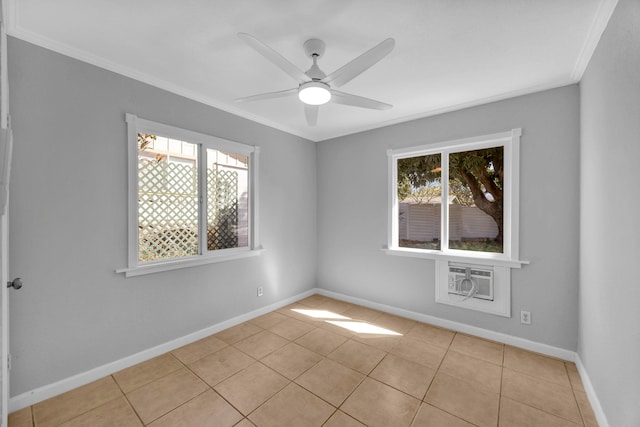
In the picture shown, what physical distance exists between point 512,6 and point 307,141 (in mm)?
2822

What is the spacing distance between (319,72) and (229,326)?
270 centimetres

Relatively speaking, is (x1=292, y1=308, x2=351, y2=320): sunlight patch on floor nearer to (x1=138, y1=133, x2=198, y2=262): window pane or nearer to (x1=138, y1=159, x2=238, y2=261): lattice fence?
(x1=138, y1=159, x2=238, y2=261): lattice fence

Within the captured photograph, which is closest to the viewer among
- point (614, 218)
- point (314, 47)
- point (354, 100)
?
point (614, 218)

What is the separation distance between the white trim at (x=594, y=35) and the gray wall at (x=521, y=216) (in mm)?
262

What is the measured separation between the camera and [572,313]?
7.56 feet

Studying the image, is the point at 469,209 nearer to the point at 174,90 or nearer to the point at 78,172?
the point at 174,90

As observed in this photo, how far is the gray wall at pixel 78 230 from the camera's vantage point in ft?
5.75

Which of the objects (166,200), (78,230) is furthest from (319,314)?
(78,230)

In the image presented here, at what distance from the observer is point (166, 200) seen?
2.49 metres

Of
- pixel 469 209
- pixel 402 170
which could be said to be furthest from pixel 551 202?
pixel 402 170

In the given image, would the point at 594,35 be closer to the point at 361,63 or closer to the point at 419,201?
the point at 361,63

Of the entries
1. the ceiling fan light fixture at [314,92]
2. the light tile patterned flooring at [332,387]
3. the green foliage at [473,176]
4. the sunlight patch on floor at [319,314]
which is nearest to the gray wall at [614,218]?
the light tile patterned flooring at [332,387]

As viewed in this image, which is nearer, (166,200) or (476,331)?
(166,200)

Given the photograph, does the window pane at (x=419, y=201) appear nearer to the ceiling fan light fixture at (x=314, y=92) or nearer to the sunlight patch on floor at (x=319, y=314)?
the sunlight patch on floor at (x=319, y=314)
